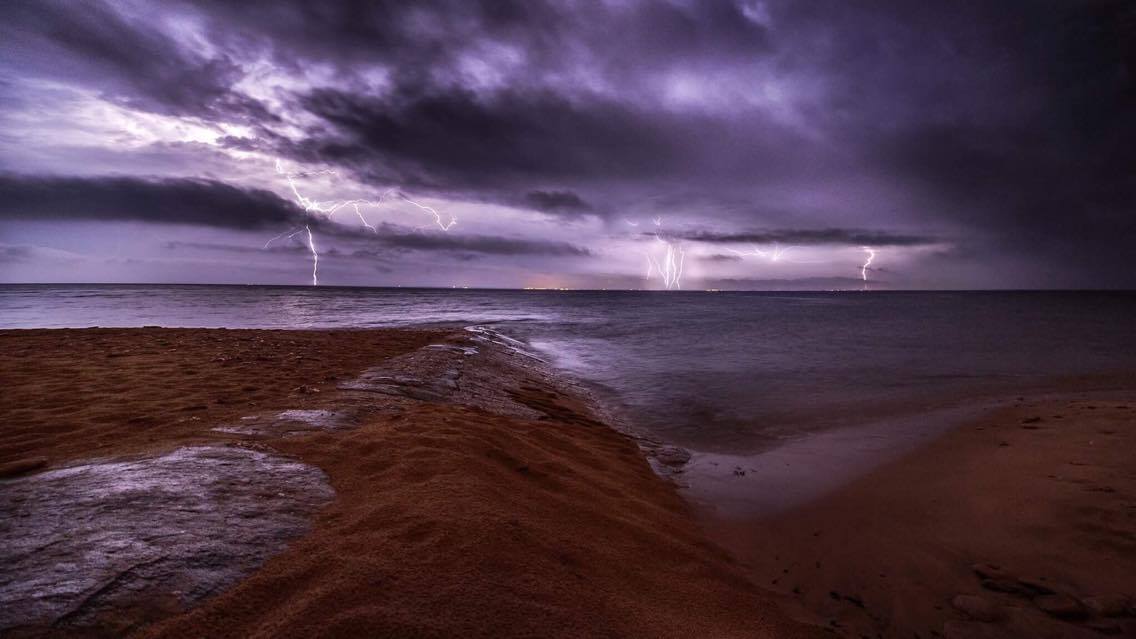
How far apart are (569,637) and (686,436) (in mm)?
6386

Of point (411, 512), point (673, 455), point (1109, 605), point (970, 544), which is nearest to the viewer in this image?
point (411, 512)

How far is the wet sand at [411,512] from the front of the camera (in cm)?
193

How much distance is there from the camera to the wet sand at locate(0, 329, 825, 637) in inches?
76.2

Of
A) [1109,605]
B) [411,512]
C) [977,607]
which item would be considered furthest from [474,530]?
[1109,605]

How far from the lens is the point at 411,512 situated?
2777 millimetres

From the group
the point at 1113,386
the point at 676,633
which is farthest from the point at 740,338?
the point at 676,633

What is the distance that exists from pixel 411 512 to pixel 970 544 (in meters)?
4.47

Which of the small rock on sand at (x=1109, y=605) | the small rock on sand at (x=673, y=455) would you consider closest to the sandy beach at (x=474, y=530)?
the small rock on sand at (x=1109, y=605)

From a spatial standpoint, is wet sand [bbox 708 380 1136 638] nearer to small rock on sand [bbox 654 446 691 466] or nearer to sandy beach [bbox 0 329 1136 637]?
sandy beach [bbox 0 329 1136 637]

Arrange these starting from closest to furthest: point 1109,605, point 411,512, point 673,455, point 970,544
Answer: point 411,512 → point 1109,605 → point 970,544 → point 673,455

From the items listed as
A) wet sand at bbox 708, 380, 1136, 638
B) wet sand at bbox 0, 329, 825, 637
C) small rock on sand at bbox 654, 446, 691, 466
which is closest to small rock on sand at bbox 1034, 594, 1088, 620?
wet sand at bbox 708, 380, 1136, 638

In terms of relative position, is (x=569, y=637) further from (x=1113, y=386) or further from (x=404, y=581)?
(x=1113, y=386)

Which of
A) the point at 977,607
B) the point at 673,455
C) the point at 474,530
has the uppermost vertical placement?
the point at 474,530

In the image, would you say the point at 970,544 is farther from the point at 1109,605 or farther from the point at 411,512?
the point at 411,512
